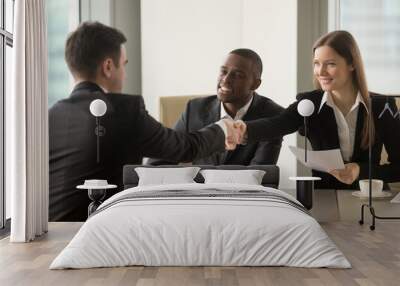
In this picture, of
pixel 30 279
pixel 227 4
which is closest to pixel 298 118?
pixel 227 4

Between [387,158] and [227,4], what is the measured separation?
8.19 ft

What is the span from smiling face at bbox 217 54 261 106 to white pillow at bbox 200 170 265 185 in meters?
0.78

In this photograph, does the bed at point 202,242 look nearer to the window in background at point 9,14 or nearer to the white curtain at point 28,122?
the white curtain at point 28,122

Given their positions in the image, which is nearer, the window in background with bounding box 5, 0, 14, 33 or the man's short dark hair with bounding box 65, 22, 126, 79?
the window in background with bounding box 5, 0, 14, 33

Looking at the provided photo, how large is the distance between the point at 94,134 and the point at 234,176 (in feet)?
5.32

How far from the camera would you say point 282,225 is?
15.1ft

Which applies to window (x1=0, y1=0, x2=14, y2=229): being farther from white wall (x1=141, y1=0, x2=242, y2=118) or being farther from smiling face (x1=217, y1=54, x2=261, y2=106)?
smiling face (x1=217, y1=54, x2=261, y2=106)

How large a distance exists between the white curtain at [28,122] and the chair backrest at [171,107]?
1362 millimetres

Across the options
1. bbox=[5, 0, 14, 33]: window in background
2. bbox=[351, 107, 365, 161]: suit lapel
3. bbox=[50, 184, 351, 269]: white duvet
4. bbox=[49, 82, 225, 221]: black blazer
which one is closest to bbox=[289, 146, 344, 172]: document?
bbox=[351, 107, 365, 161]: suit lapel

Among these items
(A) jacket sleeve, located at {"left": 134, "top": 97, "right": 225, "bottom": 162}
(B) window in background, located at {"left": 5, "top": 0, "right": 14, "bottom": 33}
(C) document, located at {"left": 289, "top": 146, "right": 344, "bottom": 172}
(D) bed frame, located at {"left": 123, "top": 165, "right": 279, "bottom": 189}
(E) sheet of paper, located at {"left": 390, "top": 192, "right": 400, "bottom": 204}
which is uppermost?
(B) window in background, located at {"left": 5, "top": 0, "right": 14, "bottom": 33}

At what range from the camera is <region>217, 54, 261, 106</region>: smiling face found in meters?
6.86

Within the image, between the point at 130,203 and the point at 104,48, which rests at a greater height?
the point at 104,48

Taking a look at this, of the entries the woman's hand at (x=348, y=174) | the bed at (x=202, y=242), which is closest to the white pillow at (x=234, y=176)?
the woman's hand at (x=348, y=174)

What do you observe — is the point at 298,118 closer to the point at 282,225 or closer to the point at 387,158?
the point at 387,158
